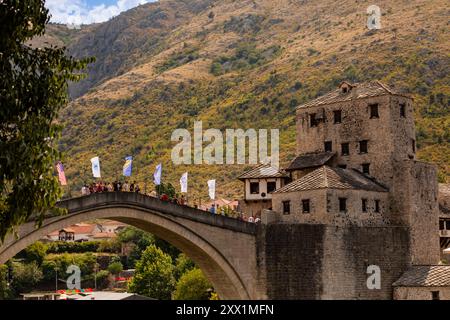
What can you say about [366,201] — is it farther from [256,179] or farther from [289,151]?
[289,151]

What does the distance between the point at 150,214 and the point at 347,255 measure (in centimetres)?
1241

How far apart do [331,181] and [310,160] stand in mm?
6086

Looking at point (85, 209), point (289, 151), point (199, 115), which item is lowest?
point (85, 209)

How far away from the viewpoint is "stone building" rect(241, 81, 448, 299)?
54000 mm

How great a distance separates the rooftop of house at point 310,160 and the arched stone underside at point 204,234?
25.9 feet

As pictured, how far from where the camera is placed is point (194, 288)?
8438 cm

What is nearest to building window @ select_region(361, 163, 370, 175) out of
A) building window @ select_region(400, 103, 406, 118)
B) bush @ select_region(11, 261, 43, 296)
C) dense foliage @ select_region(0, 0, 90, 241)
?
building window @ select_region(400, 103, 406, 118)

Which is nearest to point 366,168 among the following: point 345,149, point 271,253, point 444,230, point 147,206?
point 345,149

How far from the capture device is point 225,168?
138 metres

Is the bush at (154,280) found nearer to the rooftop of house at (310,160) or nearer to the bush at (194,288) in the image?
the bush at (194,288)

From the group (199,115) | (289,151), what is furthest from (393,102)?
(199,115)

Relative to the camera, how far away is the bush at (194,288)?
83625mm

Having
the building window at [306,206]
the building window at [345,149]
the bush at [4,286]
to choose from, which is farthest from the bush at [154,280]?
the building window at [306,206]

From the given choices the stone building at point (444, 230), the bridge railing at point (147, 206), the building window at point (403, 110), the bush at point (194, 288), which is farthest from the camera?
the bush at point (194, 288)
